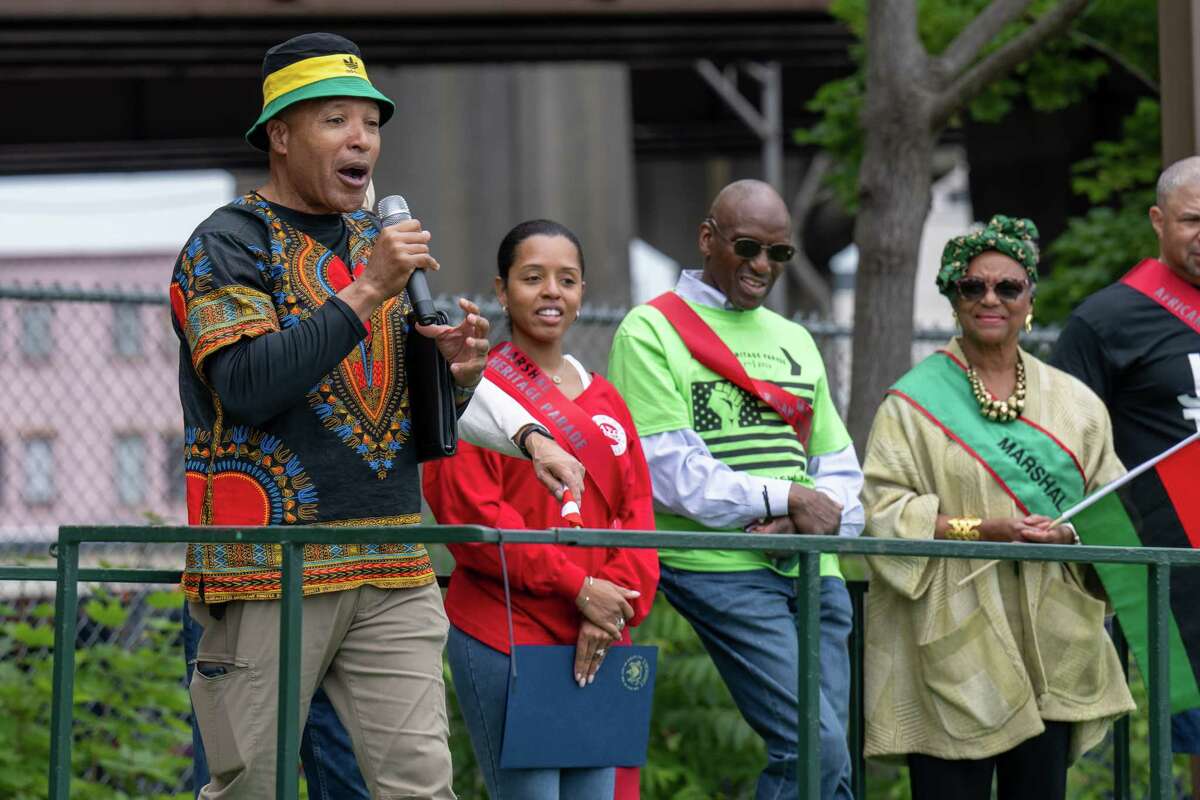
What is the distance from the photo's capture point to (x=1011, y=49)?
7598 mm

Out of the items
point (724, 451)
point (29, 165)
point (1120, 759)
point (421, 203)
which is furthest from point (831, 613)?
point (29, 165)

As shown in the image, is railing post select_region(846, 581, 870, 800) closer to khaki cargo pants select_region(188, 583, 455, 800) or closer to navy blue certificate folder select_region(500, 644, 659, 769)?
navy blue certificate folder select_region(500, 644, 659, 769)

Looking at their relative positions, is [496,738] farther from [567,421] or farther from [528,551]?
[567,421]

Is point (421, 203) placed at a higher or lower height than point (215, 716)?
higher

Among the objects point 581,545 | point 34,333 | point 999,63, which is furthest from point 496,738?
point 34,333

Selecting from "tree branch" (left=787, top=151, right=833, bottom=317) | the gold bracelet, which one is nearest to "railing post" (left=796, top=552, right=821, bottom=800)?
the gold bracelet

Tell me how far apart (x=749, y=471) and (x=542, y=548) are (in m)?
0.78

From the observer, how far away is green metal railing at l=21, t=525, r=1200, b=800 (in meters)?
3.81

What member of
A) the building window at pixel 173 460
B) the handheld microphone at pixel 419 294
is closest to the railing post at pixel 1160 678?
the handheld microphone at pixel 419 294

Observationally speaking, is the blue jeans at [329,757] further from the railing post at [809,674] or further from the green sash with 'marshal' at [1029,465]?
the green sash with 'marshal' at [1029,465]

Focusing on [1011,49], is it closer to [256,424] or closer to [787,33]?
[256,424]

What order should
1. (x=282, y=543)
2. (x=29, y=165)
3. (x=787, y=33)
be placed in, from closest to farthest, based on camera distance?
(x=282, y=543), (x=787, y=33), (x=29, y=165)

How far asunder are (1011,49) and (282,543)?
15.6ft

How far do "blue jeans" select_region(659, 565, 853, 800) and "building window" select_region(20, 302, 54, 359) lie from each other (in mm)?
3714
